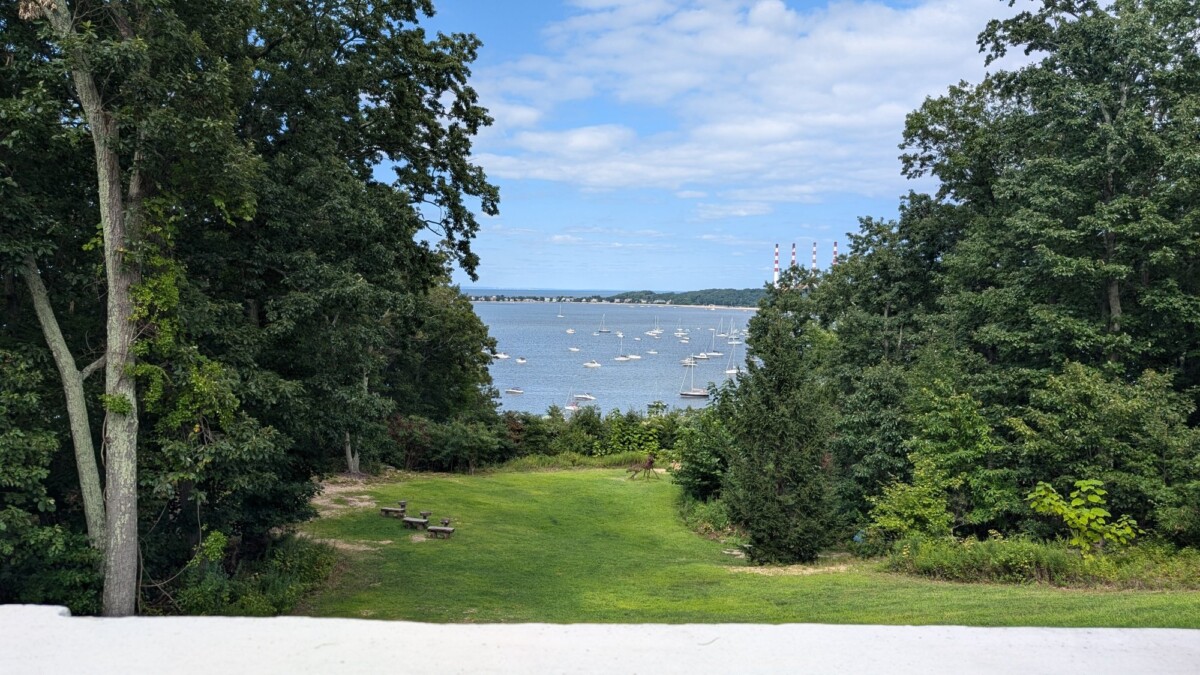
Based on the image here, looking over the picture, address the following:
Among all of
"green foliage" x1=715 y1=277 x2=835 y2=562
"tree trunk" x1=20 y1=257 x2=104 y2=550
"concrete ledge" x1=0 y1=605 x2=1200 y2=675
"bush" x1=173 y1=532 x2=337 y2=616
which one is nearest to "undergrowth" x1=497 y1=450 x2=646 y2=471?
"bush" x1=173 y1=532 x2=337 y2=616

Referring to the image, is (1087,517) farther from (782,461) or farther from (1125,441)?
(782,461)

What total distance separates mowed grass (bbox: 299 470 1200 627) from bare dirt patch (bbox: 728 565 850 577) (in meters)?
A: 0.05

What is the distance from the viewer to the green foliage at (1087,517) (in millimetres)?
11945

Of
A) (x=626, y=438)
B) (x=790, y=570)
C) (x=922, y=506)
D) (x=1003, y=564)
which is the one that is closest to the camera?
(x=1003, y=564)

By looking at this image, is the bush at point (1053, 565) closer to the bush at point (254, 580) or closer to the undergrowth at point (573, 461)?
the bush at point (254, 580)

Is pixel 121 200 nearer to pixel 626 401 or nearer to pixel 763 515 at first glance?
pixel 763 515

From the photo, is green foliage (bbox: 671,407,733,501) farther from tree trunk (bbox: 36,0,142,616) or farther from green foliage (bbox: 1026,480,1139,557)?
tree trunk (bbox: 36,0,142,616)

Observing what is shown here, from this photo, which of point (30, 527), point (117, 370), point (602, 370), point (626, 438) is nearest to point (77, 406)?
point (117, 370)

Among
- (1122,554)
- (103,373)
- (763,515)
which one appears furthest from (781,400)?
(103,373)

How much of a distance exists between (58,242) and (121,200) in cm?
142

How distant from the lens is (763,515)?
537 inches

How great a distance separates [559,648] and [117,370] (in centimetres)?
811

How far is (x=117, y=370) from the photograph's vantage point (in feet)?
28.2

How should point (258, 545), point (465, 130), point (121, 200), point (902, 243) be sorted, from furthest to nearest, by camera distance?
point (902, 243) → point (465, 130) → point (258, 545) → point (121, 200)
